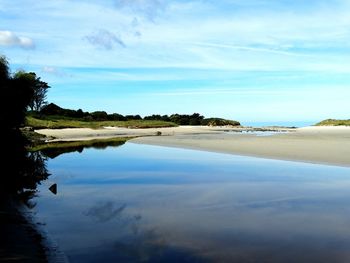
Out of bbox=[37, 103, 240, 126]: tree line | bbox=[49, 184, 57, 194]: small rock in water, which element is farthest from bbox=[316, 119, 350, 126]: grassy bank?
bbox=[49, 184, 57, 194]: small rock in water

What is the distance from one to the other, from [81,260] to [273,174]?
1491 centimetres

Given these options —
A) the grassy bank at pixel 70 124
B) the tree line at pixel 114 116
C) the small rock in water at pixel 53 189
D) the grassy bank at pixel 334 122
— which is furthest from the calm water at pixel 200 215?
the grassy bank at pixel 334 122

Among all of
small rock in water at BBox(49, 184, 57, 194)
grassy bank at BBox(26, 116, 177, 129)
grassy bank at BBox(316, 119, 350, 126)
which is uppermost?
grassy bank at BBox(316, 119, 350, 126)

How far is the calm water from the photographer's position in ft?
31.4

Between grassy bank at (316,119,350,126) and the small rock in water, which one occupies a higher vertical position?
grassy bank at (316,119,350,126)

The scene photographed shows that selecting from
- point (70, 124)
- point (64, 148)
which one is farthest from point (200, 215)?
point (70, 124)

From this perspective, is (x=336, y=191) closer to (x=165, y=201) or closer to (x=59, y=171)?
(x=165, y=201)

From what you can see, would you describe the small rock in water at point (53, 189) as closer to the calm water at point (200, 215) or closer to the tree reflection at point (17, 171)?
the calm water at point (200, 215)

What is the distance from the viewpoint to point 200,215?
13172mm

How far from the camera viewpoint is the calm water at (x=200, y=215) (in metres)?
9.59

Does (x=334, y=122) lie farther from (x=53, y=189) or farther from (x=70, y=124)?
(x=53, y=189)

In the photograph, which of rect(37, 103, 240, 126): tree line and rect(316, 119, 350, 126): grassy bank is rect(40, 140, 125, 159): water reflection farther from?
rect(316, 119, 350, 126): grassy bank

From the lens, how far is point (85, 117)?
119250 millimetres

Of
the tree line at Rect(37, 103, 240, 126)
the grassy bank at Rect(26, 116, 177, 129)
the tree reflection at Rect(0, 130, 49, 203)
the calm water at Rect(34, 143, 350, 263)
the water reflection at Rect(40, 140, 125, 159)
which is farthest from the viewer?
the tree line at Rect(37, 103, 240, 126)
